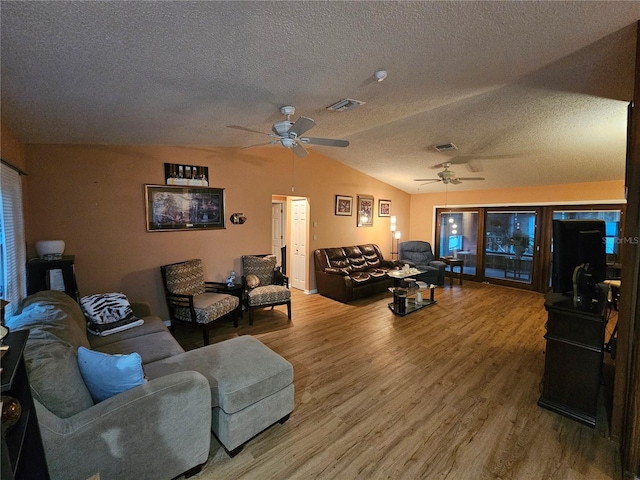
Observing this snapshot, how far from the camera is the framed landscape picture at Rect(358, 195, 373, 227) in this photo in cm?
674

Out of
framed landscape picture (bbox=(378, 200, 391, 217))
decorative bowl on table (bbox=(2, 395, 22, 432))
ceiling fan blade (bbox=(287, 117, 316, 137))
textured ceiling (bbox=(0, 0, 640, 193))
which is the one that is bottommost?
decorative bowl on table (bbox=(2, 395, 22, 432))

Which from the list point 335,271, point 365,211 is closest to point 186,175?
point 335,271

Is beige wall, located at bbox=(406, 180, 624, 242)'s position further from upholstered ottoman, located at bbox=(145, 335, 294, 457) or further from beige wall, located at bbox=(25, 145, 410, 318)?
upholstered ottoman, located at bbox=(145, 335, 294, 457)

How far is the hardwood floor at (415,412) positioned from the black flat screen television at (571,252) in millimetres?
1081

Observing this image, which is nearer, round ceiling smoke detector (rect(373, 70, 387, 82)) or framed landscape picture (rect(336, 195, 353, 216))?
round ceiling smoke detector (rect(373, 70, 387, 82))

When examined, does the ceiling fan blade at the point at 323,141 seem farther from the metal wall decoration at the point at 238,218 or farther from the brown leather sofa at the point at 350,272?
the brown leather sofa at the point at 350,272

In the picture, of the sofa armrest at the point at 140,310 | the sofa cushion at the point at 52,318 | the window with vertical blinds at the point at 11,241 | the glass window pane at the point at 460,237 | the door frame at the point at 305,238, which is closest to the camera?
the sofa cushion at the point at 52,318

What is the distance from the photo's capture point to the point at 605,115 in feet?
10.6

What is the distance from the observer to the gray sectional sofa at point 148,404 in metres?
1.35

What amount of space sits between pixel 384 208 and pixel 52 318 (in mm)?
6664

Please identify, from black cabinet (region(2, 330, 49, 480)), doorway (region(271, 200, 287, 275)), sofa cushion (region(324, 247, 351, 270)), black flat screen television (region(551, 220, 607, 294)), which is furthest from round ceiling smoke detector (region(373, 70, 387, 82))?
doorway (region(271, 200, 287, 275))

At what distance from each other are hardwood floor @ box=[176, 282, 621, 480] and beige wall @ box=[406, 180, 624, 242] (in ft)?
10.7

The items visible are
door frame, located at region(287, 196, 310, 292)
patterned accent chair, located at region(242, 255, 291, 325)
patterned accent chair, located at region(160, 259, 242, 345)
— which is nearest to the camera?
patterned accent chair, located at region(160, 259, 242, 345)

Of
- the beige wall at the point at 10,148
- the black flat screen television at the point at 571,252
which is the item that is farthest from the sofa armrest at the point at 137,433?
the black flat screen television at the point at 571,252
